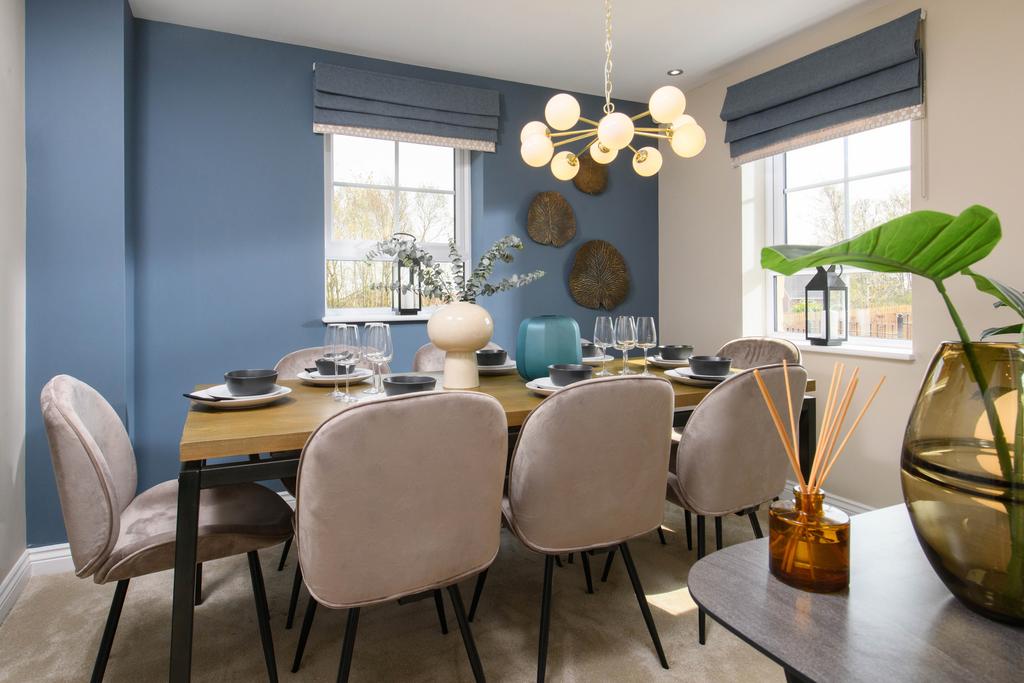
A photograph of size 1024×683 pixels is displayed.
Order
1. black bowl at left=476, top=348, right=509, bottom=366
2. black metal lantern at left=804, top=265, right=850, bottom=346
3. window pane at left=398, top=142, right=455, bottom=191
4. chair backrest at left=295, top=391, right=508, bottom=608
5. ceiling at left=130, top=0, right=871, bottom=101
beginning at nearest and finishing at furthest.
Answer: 1. chair backrest at left=295, top=391, right=508, bottom=608
2. black bowl at left=476, top=348, right=509, bottom=366
3. ceiling at left=130, top=0, right=871, bottom=101
4. black metal lantern at left=804, top=265, right=850, bottom=346
5. window pane at left=398, top=142, right=455, bottom=191

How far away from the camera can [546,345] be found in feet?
6.72

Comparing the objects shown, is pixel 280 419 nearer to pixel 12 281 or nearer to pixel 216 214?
pixel 12 281

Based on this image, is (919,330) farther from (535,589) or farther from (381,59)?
(381,59)

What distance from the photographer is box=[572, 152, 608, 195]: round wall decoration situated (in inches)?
153

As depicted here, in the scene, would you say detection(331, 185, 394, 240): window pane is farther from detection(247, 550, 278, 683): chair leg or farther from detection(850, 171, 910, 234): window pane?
detection(850, 171, 910, 234): window pane

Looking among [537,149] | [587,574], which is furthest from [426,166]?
[587,574]

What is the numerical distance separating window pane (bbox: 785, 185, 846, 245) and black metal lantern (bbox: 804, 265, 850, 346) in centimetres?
23

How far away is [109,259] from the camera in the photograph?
2500 mm

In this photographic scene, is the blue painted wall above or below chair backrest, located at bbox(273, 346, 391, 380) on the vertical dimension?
above

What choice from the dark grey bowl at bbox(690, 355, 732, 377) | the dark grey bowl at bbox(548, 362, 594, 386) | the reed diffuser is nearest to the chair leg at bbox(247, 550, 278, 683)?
the dark grey bowl at bbox(548, 362, 594, 386)

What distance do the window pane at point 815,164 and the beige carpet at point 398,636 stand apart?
2.25m

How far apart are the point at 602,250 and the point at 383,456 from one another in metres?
3.02

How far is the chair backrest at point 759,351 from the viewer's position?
99.3 inches

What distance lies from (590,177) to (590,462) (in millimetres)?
2821
